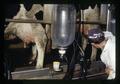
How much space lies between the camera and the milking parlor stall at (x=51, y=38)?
153 inches

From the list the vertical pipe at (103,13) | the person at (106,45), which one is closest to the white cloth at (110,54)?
the person at (106,45)

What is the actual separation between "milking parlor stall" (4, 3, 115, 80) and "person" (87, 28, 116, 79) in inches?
1.9

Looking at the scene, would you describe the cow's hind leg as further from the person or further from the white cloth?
the white cloth

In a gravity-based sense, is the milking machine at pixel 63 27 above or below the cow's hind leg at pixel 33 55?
above

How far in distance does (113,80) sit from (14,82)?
1.08 m

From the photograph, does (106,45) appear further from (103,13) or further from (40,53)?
(40,53)

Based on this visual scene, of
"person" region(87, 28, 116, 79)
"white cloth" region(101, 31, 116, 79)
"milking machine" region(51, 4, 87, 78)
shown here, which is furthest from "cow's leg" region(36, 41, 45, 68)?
"white cloth" region(101, 31, 116, 79)

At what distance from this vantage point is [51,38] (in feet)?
12.9

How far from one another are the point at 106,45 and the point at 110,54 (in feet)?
0.35

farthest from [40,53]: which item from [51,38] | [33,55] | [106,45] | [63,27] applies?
[106,45]

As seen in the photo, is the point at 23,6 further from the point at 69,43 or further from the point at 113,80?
the point at 113,80

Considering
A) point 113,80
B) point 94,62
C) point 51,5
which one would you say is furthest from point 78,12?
point 113,80

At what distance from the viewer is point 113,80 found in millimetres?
4000

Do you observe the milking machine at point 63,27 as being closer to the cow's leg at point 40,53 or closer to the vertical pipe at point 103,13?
the cow's leg at point 40,53
